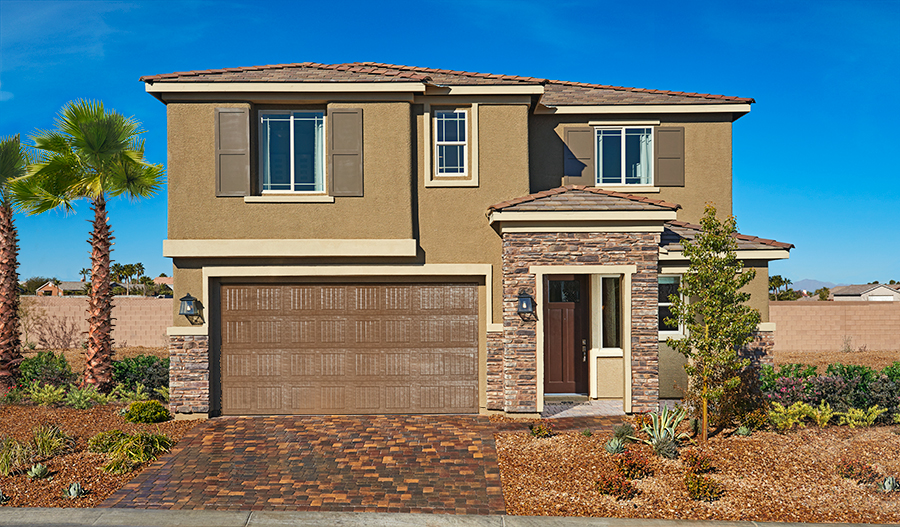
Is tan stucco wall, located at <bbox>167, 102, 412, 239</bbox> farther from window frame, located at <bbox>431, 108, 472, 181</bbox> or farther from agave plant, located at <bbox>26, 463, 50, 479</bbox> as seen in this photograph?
agave plant, located at <bbox>26, 463, 50, 479</bbox>

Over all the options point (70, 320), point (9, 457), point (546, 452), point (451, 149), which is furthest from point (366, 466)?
point (70, 320)

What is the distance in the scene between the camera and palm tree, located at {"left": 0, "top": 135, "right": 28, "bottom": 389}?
511 inches

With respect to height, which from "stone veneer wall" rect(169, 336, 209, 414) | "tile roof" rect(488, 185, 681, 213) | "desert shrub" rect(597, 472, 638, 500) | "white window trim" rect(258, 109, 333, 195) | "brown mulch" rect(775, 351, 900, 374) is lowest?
"brown mulch" rect(775, 351, 900, 374)

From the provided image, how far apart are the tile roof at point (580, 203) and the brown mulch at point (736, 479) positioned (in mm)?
3937

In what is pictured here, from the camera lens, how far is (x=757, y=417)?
371 inches

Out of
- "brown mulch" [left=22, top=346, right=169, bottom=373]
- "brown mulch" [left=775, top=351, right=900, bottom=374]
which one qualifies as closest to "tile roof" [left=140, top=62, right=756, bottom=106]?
"brown mulch" [left=775, top=351, right=900, bottom=374]

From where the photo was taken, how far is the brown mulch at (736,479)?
6.91 m

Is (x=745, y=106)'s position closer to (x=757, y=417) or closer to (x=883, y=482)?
(x=757, y=417)

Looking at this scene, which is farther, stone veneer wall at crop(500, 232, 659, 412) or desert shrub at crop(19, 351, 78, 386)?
desert shrub at crop(19, 351, 78, 386)

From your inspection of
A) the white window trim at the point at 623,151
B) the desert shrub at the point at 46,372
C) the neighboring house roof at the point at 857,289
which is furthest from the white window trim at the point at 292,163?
the neighboring house roof at the point at 857,289

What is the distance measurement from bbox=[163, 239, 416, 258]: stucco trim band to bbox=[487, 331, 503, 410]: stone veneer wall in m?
2.22

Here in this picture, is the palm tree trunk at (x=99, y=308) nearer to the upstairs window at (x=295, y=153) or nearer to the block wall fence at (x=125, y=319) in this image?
the upstairs window at (x=295, y=153)

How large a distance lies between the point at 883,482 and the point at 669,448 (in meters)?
2.56

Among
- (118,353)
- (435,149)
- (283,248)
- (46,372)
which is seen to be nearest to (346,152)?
(435,149)
